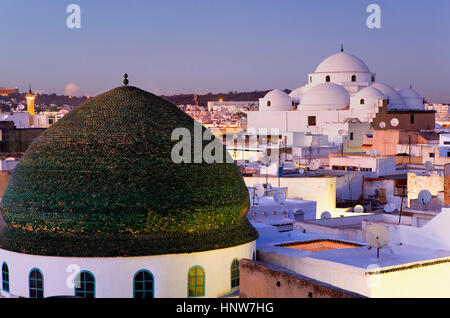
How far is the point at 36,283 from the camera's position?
13.6 metres

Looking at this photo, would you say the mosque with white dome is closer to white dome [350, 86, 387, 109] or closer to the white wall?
white dome [350, 86, 387, 109]

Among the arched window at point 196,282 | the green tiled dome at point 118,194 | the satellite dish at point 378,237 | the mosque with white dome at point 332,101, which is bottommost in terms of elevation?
the arched window at point 196,282

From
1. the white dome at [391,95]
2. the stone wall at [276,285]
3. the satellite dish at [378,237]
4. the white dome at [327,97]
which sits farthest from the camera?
the white dome at [391,95]

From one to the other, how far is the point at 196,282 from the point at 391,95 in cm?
4309

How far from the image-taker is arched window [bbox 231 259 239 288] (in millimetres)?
14211

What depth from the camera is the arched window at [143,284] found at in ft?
43.5

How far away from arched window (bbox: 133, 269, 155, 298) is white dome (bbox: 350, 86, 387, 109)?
132 feet

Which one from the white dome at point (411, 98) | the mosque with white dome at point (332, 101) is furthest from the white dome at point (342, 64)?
the white dome at point (411, 98)

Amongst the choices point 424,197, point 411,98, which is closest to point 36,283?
point 424,197

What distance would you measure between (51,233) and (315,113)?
41334mm

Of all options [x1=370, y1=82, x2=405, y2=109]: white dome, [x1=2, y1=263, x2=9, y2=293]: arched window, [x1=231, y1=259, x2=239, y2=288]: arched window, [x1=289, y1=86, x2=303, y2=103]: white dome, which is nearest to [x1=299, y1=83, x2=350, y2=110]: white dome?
[x1=289, y1=86, x2=303, y2=103]: white dome

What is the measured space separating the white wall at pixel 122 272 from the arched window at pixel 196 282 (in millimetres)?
70

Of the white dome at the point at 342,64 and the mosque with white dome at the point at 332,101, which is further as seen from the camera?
the white dome at the point at 342,64

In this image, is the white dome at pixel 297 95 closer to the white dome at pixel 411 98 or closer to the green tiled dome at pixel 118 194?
the white dome at pixel 411 98
